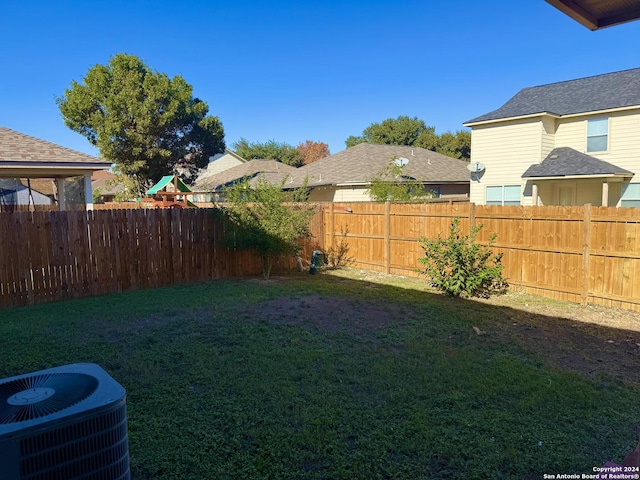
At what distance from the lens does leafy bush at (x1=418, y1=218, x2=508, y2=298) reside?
8.20m

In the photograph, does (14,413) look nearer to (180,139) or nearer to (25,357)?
(25,357)

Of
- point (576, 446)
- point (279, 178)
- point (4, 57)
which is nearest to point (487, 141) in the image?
point (279, 178)

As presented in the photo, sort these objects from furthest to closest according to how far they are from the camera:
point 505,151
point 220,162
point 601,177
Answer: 1. point 220,162
2. point 505,151
3. point 601,177

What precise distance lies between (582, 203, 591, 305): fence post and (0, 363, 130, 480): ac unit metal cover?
7.71m

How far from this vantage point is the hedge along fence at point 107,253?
7891mm

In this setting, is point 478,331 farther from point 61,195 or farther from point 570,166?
point 570,166

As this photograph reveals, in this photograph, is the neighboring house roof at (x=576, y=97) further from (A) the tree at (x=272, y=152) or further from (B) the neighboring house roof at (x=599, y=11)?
(A) the tree at (x=272, y=152)

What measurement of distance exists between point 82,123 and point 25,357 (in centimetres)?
2355

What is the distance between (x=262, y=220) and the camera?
1025 cm

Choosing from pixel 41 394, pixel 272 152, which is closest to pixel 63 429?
pixel 41 394

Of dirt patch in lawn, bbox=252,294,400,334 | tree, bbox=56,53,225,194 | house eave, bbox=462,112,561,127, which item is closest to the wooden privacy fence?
dirt patch in lawn, bbox=252,294,400,334

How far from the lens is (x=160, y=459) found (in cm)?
300

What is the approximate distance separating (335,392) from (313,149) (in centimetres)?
5704

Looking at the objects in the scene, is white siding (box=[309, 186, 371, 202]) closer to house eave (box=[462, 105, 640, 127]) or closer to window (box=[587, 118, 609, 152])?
house eave (box=[462, 105, 640, 127])
